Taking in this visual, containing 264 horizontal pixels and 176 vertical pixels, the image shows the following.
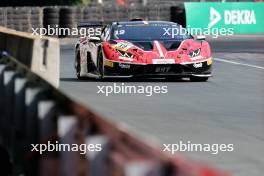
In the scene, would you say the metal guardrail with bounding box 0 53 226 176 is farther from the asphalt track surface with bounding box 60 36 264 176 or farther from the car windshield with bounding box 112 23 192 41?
the car windshield with bounding box 112 23 192 41

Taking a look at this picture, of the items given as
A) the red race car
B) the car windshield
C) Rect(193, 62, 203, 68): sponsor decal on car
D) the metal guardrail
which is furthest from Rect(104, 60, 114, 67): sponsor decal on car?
→ the metal guardrail

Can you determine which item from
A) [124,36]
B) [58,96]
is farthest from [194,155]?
[124,36]

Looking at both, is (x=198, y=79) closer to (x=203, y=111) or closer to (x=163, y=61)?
(x=163, y=61)

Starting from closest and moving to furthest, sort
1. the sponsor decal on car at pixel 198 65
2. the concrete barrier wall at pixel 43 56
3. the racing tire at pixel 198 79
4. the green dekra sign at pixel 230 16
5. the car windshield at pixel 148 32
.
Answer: the concrete barrier wall at pixel 43 56, the sponsor decal on car at pixel 198 65, the car windshield at pixel 148 32, the racing tire at pixel 198 79, the green dekra sign at pixel 230 16

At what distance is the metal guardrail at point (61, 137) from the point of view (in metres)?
4.06

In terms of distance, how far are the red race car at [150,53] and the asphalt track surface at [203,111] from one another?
26 cm

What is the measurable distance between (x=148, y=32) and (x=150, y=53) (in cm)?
91

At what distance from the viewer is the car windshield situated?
20.3 m

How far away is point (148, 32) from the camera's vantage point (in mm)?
20562

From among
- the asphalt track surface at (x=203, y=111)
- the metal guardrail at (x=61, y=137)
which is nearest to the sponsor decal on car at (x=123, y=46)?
the asphalt track surface at (x=203, y=111)

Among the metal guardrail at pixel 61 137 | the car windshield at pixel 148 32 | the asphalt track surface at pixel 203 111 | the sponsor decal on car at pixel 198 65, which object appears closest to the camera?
the metal guardrail at pixel 61 137

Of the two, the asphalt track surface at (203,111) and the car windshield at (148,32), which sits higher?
the car windshield at (148,32)

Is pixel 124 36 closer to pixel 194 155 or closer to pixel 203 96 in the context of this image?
pixel 203 96

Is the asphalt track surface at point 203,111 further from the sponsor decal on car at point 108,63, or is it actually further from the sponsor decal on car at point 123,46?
the sponsor decal on car at point 123,46
